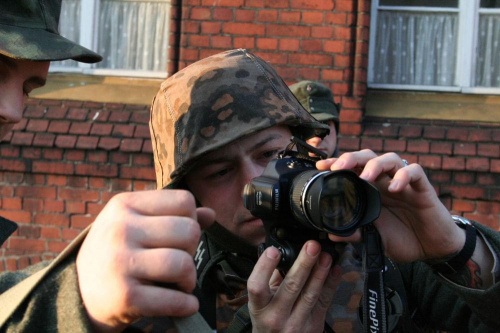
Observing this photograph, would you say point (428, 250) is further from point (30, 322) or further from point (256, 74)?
point (30, 322)

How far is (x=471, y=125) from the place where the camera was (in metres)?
4.47

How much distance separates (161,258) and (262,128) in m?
0.98

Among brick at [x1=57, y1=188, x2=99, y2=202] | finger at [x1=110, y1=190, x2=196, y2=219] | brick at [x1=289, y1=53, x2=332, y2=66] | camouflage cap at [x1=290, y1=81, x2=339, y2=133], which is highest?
brick at [x1=289, y1=53, x2=332, y2=66]

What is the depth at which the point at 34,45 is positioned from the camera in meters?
1.52

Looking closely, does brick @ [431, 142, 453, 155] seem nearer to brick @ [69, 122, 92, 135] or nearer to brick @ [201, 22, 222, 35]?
brick @ [201, 22, 222, 35]

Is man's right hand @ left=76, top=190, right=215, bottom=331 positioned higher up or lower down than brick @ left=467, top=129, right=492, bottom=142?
lower down

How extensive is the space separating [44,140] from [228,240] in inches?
121

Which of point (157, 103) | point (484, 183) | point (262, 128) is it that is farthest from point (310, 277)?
point (484, 183)

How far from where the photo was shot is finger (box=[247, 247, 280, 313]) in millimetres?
1482

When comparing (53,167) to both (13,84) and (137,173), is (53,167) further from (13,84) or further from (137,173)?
(13,84)

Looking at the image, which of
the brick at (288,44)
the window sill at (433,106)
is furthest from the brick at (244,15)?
the window sill at (433,106)

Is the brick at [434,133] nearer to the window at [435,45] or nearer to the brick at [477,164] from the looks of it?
the brick at [477,164]

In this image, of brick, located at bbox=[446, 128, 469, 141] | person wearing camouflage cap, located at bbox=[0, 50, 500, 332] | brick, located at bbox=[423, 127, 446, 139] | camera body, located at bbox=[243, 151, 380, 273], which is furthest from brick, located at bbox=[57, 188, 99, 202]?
camera body, located at bbox=[243, 151, 380, 273]

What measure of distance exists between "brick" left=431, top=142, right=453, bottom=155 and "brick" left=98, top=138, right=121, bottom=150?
200 centimetres
